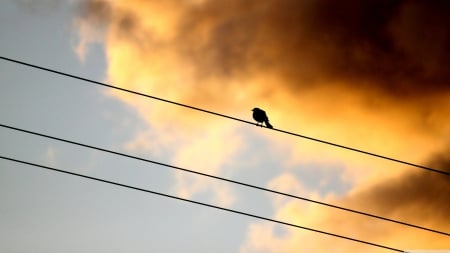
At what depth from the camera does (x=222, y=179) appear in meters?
14.6

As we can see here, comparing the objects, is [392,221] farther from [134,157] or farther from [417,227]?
[134,157]

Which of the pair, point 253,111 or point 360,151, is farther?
point 253,111

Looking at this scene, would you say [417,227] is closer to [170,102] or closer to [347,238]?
[347,238]

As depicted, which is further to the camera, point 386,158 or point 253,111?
point 253,111

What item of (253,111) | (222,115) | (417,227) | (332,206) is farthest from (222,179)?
(253,111)

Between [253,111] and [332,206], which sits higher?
[253,111]

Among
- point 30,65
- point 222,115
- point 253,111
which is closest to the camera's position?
point 30,65

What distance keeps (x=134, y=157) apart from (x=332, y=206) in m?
4.74

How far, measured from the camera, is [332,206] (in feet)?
50.6

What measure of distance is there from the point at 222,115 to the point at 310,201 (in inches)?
111

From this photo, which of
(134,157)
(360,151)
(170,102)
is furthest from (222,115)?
(360,151)

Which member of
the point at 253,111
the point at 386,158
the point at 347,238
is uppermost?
the point at 253,111

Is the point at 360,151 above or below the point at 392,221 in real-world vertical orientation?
above

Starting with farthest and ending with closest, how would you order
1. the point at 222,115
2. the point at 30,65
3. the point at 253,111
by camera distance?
1. the point at 253,111
2. the point at 222,115
3. the point at 30,65
